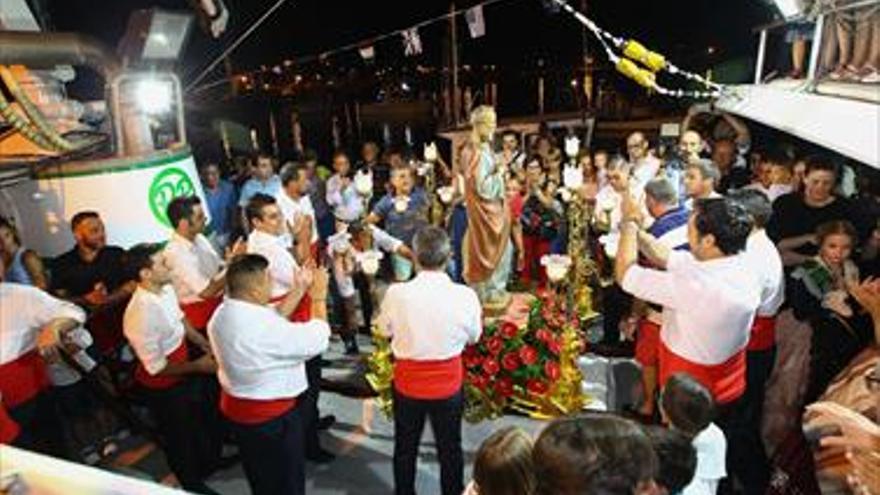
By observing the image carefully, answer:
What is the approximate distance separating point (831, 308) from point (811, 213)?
1.26 m

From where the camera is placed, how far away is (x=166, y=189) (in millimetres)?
6402

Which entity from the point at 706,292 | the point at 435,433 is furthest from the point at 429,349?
the point at 706,292

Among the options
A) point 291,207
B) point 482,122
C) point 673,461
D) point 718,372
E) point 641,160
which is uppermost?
point 482,122

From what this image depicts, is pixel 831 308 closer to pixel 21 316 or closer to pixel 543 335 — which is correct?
pixel 543 335

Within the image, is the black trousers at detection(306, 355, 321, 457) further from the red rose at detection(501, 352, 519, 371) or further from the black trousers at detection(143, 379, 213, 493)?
the red rose at detection(501, 352, 519, 371)

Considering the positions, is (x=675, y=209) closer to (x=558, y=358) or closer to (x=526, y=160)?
(x=558, y=358)

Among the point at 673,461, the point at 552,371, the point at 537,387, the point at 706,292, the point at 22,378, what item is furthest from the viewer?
the point at 537,387

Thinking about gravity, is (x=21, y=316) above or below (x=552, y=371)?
above

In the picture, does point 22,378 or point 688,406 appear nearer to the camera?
point 22,378

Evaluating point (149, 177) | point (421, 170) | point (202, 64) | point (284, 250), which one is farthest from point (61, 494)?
point (202, 64)

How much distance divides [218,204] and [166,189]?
157 centimetres

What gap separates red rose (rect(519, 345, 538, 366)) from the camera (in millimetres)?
5535

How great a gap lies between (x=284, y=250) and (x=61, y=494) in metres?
3.42

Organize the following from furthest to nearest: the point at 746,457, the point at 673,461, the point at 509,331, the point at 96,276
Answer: the point at 509,331 → the point at 746,457 → the point at 96,276 → the point at 673,461
